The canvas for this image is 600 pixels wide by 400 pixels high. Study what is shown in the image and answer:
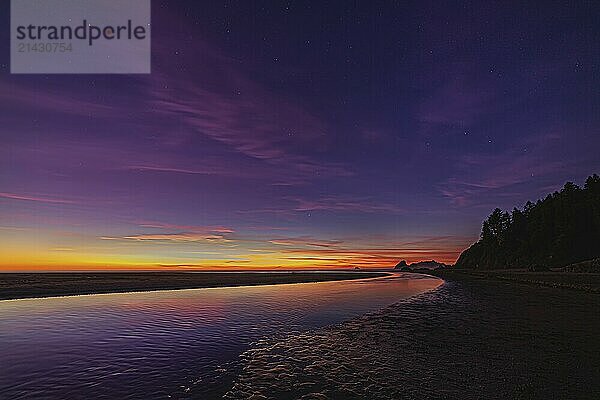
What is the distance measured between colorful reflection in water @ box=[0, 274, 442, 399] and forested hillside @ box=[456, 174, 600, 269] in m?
93.3

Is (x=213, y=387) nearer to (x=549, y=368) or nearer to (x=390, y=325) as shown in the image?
(x=549, y=368)

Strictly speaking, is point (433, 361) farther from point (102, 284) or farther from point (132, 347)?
point (102, 284)

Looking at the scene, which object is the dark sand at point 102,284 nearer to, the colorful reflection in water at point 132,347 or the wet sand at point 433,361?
the colorful reflection in water at point 132,347

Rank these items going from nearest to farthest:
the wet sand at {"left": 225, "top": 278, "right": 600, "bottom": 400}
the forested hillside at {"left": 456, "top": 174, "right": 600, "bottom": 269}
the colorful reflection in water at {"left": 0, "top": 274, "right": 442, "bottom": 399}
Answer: the wet sand at {"left": 225, "top": 278, "right": 600, "bottom": 400} < the colorful reflection in water at {"left": 0, "top": 274, "right": 442, "bottom": 399} < the forested hillside at {"left": 456, "top": 174, "right": 600, "bottom": 269}

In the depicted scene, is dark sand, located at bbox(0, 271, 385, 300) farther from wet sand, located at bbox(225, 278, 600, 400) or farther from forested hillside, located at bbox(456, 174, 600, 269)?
forested hillside, located at bbox(456, 174, 600, 269)

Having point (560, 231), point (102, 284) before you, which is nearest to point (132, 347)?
point (102, 284)

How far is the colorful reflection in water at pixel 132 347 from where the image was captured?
10.1 meters

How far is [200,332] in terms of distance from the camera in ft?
59.3

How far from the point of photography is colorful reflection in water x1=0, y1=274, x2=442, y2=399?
1011cm

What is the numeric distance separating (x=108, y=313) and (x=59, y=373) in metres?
15.1

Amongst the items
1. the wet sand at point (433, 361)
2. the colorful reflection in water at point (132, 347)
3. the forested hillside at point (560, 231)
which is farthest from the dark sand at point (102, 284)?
→ the forested hillside at point (560, 231)

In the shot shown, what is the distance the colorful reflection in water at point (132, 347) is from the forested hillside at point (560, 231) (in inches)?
3671

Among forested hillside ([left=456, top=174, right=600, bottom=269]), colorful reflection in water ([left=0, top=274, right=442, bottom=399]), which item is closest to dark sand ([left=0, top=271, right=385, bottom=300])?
colorful reflection in water ([left=0, top=274, right=442, bottom=399])

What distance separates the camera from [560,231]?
94250mm
